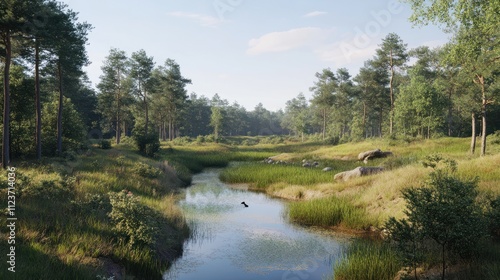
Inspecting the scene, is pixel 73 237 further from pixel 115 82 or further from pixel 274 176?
pixel 115 82

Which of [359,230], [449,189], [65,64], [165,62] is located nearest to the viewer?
[449,189]

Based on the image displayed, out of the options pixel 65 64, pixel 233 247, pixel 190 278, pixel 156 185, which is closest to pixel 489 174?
pixel 233 247

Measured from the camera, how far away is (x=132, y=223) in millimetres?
→ 10523

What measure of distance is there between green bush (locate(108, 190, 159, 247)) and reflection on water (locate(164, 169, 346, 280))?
1401 millimetres

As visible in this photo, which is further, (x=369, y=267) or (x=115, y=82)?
(x=115, y=82)

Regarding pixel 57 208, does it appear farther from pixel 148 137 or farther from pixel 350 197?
pixel 148 137

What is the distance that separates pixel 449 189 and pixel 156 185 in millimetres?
17370

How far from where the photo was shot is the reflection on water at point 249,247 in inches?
423

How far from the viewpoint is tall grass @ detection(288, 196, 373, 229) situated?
15.5 meters

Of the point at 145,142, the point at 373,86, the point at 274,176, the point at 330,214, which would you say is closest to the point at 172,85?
the point at 145,142

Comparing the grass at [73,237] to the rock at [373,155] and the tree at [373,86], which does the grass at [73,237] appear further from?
the tree at [373,86]

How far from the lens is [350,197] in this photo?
720 inches

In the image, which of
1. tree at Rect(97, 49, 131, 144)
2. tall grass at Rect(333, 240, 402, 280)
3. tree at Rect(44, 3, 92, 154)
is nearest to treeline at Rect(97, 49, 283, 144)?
tree at Rect(97, 49, 131, 144)

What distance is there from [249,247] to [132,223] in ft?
15.5
